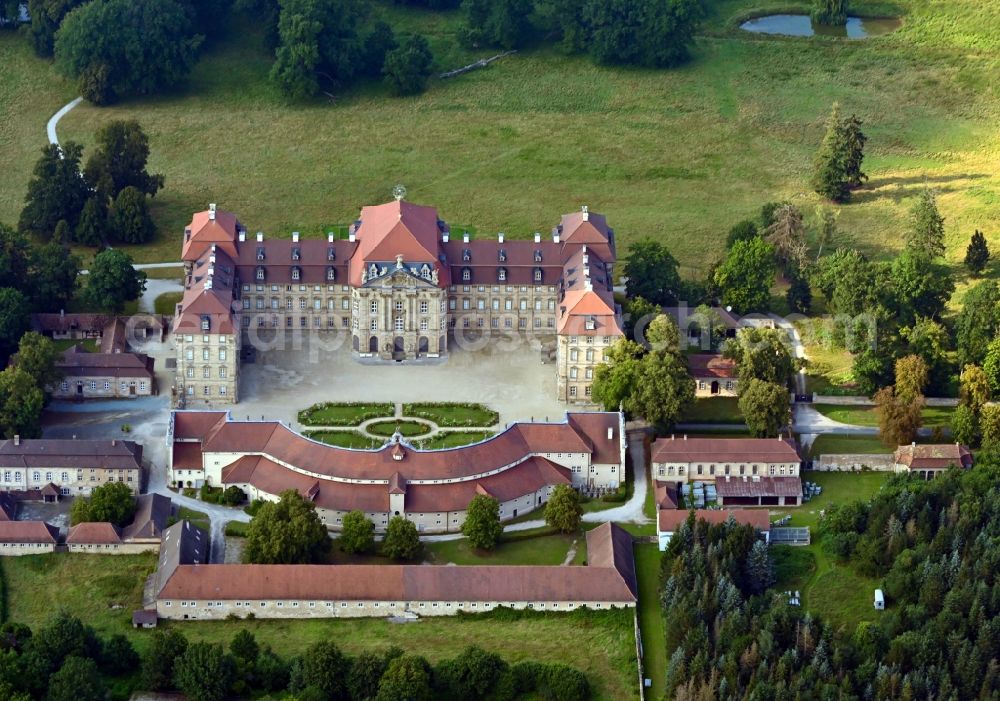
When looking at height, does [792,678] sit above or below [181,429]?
below

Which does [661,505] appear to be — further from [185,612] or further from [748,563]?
[185,612]

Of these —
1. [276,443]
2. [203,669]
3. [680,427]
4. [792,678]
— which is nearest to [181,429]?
[276,443]

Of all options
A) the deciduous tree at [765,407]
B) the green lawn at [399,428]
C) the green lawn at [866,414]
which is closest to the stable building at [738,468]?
the deciduous tree at [765,407]

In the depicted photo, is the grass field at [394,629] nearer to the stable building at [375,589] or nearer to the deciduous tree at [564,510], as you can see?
the stable building at [375,589]

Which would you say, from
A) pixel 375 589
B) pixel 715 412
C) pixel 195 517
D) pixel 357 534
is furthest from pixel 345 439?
pixel 715 412

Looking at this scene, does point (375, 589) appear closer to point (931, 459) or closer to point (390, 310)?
point (390, 310)

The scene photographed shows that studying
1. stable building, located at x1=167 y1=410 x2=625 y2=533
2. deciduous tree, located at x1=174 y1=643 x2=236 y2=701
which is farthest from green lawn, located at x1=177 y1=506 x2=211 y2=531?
deciduous tree, located at x1=174 y1=643 x2=236 y2=701
